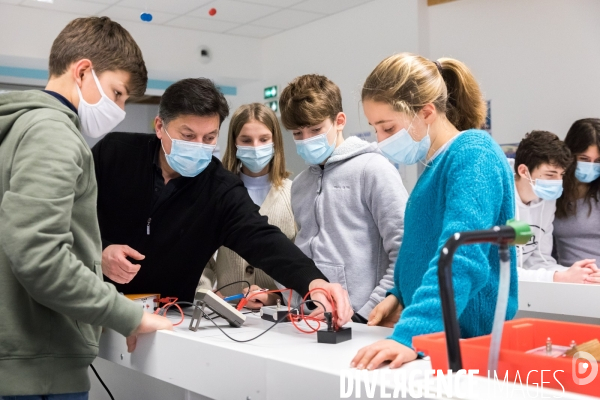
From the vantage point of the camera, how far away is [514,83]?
13.9 feet

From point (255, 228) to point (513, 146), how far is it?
297 centimetres

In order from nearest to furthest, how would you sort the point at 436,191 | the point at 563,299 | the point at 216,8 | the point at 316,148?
the point at 436,191 → the point at 316,148 → the point at 563,299 → the point at 216,8

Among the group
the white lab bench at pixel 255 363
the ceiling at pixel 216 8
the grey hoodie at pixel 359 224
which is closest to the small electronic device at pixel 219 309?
the white lab bench at pixel 255 363

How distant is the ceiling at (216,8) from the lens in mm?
4867

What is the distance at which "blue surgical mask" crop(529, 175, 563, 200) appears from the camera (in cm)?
279

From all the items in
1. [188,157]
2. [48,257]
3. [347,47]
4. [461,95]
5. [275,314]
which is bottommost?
[275,314]

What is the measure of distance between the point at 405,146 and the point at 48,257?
0.74m

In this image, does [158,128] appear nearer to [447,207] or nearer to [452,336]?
[447,207]

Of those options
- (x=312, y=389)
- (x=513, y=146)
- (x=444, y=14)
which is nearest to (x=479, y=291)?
(x=312, y=389)

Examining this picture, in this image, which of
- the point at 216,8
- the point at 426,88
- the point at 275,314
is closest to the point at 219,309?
the point at 275,314

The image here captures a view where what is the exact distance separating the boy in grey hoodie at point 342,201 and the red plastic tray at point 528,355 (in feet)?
2.11

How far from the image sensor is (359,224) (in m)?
1.82

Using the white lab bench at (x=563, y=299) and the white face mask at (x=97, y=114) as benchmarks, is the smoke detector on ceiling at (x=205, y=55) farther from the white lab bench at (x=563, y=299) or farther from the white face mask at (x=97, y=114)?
the white face mask at (x=97, y=114)

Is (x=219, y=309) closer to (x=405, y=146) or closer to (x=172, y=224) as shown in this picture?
(x=172, y=224)
